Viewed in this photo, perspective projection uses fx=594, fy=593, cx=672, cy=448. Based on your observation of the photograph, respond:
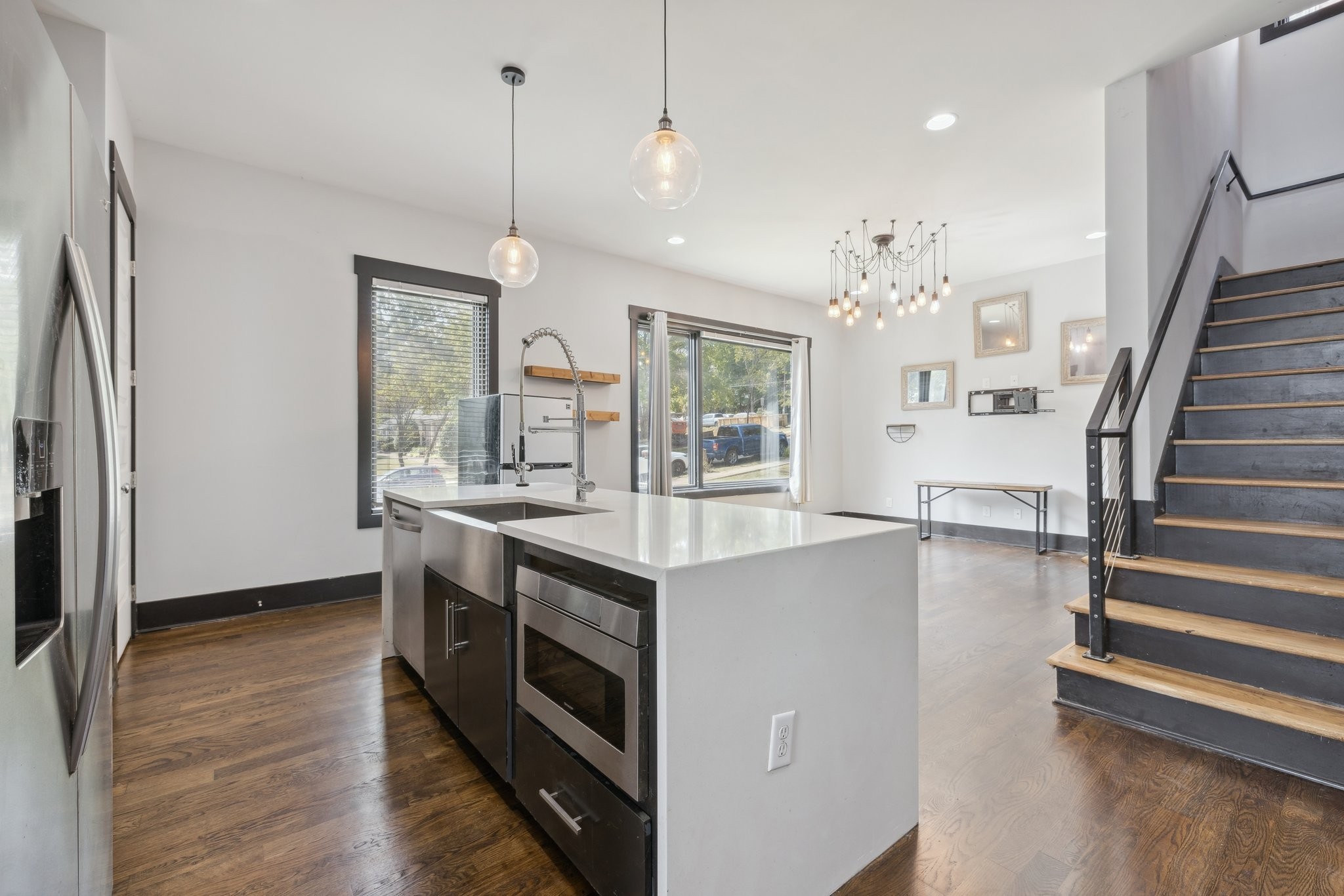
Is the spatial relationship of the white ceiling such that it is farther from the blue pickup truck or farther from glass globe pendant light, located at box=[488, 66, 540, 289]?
the blue pickup truck

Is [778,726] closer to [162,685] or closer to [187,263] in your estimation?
[162,685]

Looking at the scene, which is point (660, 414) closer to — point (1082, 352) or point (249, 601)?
point (249, 601)

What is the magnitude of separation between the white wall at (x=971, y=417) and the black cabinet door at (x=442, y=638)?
5.82 metres

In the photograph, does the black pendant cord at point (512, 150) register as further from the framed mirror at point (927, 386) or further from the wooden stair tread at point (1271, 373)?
the framed mirror at point (927, 386)

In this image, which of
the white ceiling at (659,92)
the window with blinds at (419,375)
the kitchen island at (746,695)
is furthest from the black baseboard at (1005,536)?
the kitchen island at (746,695)

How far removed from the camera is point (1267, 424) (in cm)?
294

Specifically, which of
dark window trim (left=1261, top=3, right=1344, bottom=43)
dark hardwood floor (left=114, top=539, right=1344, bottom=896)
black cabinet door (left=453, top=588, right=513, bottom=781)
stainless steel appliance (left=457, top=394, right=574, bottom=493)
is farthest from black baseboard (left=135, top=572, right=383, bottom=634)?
dark window trim (left=1261, top=3, right=1344, bottom=43)

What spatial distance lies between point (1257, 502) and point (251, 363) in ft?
17.7

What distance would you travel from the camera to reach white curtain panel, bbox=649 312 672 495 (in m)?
5.66

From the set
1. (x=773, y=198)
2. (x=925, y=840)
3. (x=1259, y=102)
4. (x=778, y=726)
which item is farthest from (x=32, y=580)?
(x=1259, y=102)

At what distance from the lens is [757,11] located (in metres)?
2.44

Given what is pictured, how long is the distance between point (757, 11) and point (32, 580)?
112 inches

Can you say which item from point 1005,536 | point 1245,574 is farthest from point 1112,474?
point 1005,536

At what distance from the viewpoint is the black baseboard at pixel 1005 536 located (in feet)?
18.8
